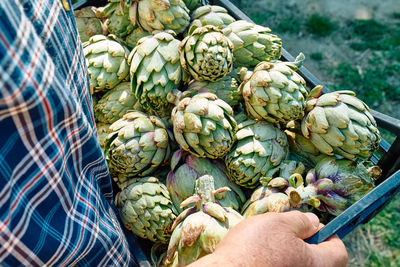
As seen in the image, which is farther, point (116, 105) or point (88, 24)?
point (88, 24)

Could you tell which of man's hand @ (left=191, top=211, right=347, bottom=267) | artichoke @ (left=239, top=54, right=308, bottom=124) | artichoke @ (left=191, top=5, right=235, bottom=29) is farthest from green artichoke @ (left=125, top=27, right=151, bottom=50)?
man's hand @ (left=191, top=211, right=347, bottom=267)

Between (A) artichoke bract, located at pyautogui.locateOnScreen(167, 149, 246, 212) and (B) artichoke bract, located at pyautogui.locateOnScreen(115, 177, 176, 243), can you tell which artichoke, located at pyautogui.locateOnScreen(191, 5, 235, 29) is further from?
(B) artichoke bract, located at pyautogui.locateOnScreen(115, 177, 176, 243)

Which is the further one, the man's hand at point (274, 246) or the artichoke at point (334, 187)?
the artichoke at point (334, 187)

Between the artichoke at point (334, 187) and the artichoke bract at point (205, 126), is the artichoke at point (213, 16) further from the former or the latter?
the artichoke at point (334, 187)

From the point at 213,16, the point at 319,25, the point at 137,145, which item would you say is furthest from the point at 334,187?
the point at 319,25

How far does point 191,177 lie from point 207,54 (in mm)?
303

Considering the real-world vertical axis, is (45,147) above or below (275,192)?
above

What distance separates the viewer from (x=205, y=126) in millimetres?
886

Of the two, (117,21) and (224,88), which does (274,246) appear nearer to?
(224,88)

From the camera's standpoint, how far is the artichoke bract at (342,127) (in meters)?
0.88

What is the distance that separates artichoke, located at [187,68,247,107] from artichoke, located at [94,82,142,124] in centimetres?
17

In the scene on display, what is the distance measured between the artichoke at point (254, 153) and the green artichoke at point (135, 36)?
0.43m

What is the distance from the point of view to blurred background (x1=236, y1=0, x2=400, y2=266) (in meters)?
2.00

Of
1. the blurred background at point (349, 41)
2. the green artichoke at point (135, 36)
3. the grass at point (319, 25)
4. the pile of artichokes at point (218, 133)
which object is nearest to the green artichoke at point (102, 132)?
the pile of artichokes at point (218, 133)
